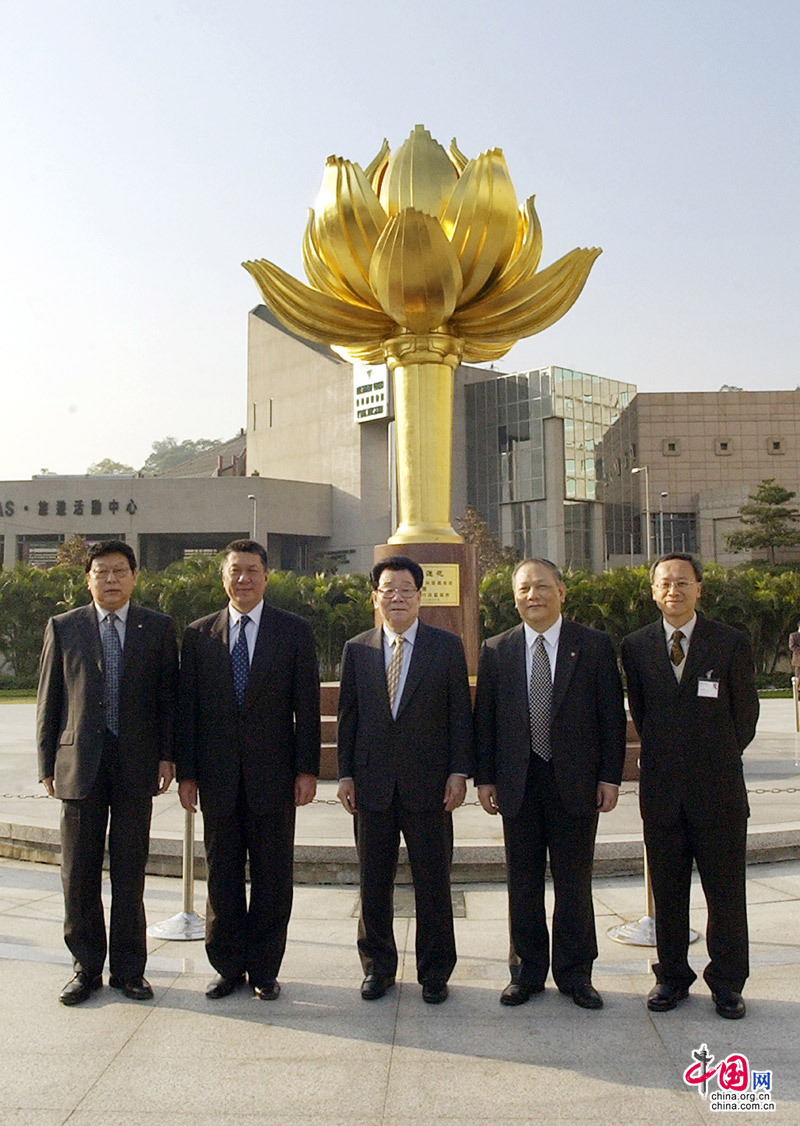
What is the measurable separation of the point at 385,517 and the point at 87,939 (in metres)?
34.1

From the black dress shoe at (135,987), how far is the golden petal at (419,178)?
19.5 feet

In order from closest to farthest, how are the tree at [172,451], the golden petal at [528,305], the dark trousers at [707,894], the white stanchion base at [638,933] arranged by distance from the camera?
1. the dark trousers at [707,894]
2. the white stanchion base at [638,933]
3. the golden petal at [528,305]
4. the tree at [172,451]

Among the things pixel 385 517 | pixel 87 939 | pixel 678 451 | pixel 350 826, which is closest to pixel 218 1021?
pixel 87 939

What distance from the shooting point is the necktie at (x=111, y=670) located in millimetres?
3475

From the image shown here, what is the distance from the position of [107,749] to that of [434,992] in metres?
1.43

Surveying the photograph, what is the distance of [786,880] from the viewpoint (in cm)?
490

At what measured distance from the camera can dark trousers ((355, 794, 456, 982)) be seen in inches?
130

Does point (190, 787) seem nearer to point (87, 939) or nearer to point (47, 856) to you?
point (87, 939)

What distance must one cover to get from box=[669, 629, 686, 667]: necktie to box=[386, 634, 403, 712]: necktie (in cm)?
98

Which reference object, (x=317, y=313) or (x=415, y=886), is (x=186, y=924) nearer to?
(x=415, y=886)

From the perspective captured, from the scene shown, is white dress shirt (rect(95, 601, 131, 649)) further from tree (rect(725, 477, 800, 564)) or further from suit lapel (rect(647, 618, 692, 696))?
tree (rect(725, 477, 800, 564))

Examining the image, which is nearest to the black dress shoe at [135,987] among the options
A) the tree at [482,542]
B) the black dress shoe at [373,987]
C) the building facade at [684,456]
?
the black dress shoe at [373,987]

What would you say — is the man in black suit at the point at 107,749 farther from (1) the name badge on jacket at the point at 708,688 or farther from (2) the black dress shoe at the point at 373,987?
(1) the name badge on jacket at the point at 708,688

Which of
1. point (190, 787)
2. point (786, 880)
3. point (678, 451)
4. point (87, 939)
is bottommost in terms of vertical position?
point (786, 880)
